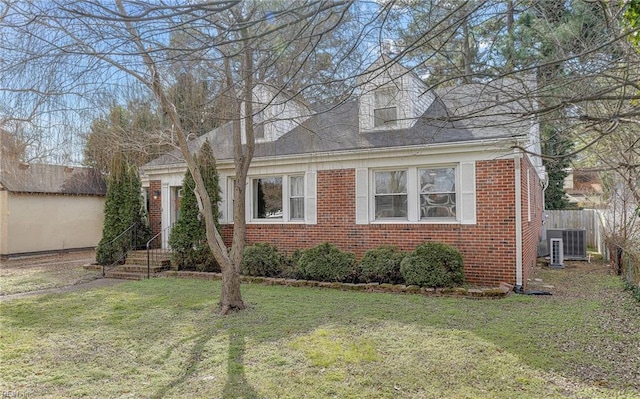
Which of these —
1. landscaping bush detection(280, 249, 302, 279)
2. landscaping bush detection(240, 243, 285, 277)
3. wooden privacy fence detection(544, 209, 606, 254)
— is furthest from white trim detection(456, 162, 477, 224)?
wooden privacy fence detection(544, 209, 606, 254)

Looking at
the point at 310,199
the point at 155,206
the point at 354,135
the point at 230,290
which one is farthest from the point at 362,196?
the point at 155,206

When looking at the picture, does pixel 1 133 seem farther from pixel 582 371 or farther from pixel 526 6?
pixel 582 371

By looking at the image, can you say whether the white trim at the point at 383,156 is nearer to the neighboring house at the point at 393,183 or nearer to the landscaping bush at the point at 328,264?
the neighboring house at the point at 393,183

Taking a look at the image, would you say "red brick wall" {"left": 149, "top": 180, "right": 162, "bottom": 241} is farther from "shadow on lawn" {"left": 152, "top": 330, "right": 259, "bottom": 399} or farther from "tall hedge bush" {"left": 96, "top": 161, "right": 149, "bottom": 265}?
"shadow on lawn" {"left": 152, "top": 330, "right": 259, "bottom": 399}

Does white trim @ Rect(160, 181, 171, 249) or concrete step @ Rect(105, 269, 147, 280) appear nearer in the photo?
concrete step @ Rect(105, 269, 147, 280)

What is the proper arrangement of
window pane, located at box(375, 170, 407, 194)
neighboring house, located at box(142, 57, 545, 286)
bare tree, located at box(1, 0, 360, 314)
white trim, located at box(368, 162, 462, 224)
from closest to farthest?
bare tree, located at box(1, 0, 360, 314) → neighboring house, located at box(142, 57, 545, 286) → white trim, located at box(368, 162, 462, 224) → window pane, located at box(375, 170, 407, 194)

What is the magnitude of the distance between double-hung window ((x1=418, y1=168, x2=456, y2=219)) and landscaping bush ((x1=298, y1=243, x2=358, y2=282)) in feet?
6.85

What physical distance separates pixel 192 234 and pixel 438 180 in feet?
21.8

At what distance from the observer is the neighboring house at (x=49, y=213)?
1520 centimetres

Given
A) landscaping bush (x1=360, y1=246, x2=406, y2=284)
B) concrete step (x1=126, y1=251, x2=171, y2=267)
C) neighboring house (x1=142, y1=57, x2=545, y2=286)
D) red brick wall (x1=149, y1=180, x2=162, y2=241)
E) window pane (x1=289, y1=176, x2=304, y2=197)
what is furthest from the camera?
red brick wall (x1=149, y1=180, x2=162, y2=241)

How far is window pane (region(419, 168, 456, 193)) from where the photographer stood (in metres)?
9.33

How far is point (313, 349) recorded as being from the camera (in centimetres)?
495

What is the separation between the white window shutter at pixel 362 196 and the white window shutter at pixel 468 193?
226cm

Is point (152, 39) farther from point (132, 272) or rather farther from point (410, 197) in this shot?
point (132, 272)
